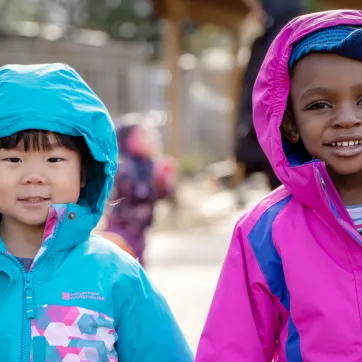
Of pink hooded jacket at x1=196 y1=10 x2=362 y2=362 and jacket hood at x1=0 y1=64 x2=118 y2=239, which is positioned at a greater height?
jacket hood at x1=0 y1=64 x2=118 y2=239

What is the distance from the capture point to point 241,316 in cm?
258

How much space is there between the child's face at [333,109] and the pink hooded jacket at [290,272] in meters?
0.07

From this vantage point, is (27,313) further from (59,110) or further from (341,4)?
(341,4)

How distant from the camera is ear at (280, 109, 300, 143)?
2.79 meters

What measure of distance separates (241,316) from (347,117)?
2.06 feet

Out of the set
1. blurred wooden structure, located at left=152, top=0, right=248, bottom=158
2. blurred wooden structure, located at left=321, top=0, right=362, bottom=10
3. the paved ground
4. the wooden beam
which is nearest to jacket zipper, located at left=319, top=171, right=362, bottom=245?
the paved ground

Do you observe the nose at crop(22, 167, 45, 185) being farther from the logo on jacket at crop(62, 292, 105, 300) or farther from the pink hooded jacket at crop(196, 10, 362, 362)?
the pink hooded jacket at crop(196, 10, 362, 362)

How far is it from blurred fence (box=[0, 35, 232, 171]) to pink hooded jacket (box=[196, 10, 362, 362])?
9611 millimetres

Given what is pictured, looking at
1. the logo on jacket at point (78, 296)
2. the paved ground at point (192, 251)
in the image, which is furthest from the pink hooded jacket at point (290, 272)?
the paved ground at point (192, 251)

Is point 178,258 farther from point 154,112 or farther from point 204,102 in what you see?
point 204,102

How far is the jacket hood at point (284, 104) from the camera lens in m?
2.62

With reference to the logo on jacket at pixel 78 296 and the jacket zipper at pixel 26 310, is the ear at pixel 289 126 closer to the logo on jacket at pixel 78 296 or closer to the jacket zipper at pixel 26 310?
the logo on jacket at pixel 78 296

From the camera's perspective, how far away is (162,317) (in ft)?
9.14

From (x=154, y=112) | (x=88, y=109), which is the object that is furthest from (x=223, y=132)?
(x=88, y=109)
